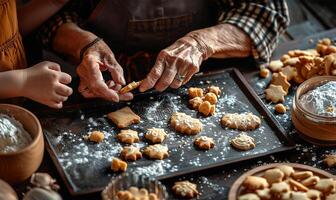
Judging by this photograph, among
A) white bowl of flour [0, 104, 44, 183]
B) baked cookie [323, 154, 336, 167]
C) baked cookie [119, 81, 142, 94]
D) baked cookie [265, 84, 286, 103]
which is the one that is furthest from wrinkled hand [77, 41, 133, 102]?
baked cookie [323, 154, 336, 167]

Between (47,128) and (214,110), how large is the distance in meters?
0.43

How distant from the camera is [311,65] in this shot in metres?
1.87

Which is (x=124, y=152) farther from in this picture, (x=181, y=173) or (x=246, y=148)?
(x=246, y=148)

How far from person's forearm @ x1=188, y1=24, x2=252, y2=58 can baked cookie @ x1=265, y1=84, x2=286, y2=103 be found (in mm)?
162

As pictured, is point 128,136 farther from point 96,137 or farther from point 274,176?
point 274,176

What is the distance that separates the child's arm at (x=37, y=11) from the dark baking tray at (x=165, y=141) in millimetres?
320

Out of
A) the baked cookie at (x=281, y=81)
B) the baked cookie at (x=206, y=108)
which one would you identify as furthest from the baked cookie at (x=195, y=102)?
the baked cookie at (x=281, y=81)

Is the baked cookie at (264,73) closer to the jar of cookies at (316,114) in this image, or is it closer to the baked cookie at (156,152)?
the jar of cookies at (316,114)

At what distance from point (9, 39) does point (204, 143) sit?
573 mm

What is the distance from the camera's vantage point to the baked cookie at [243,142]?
1632mm

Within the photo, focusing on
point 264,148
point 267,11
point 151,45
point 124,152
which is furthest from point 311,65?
point 124,152

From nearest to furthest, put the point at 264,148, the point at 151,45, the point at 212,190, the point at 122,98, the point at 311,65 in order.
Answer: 1. the point at 212,190
2. the point at 264,148
3. the point at 122,98
4. the point at 311,65
5. the point at 151,45

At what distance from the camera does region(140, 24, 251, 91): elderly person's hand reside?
177 centimetres

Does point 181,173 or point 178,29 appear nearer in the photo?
point 181,173
